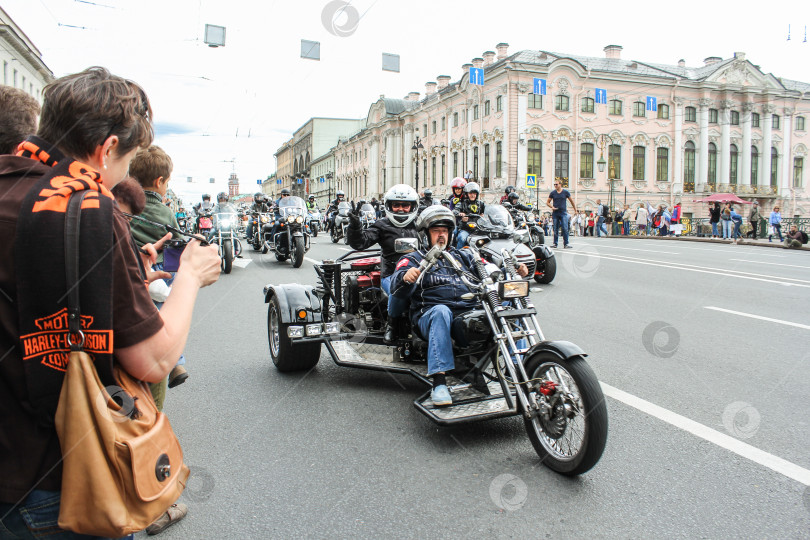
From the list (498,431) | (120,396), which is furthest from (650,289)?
(120,396)

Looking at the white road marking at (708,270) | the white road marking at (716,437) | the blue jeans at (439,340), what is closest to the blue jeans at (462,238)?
the white road marking at (708,270)

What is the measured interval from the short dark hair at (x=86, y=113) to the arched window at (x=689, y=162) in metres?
57.0

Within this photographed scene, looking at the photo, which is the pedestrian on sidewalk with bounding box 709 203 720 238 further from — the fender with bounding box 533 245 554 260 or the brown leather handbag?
the brown leather handbag

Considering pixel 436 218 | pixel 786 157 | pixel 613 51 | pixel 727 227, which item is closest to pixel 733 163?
pixel 786 157

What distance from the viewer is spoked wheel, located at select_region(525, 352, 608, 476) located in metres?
2.97

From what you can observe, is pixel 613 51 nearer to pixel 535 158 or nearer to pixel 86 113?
pixel 535 158

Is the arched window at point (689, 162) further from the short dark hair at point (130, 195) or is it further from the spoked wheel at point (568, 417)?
the short dark hair at point (130, 195)

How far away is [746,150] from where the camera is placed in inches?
2141

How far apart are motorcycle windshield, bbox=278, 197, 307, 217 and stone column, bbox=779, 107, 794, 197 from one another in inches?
2207

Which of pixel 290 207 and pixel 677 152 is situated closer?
pixel 290 207

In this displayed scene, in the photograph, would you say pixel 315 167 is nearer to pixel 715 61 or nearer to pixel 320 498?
pixel 715 61

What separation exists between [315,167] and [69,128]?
113618 mm

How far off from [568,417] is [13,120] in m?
2.66

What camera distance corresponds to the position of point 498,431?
3.81m
